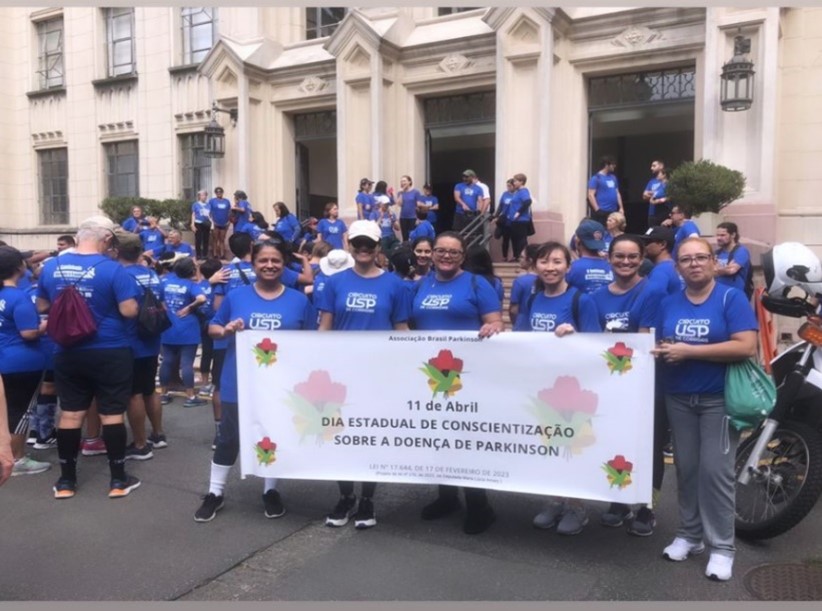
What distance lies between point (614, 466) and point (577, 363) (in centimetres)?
58

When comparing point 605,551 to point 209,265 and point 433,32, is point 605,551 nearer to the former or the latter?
point 209,265

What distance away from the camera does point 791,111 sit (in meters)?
12.4

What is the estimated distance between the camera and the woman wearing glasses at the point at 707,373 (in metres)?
3.73

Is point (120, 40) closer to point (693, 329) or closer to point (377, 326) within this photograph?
point (377, 326)

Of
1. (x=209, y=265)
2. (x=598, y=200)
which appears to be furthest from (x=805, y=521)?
(x=598, y=200)

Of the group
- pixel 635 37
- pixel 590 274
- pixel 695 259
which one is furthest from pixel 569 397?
pixel 635 37

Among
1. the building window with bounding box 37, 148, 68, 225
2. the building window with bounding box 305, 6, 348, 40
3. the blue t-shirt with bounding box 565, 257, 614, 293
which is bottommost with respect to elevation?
the blue t-shirt with bounding box 565, 257, 614, 293

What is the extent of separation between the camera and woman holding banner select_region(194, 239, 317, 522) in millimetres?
4688

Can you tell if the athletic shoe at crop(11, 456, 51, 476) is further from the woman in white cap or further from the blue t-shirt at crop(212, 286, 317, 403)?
the woman in white cap

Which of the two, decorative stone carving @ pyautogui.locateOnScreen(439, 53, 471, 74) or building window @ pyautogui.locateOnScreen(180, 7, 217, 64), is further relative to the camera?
building window @ pyautogui.locateOnScreen(180, 7, 217, 64)

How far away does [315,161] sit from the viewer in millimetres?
20031

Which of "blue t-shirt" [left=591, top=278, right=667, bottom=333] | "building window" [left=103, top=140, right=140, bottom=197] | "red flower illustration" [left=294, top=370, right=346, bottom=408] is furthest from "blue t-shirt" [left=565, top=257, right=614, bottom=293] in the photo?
"building window" [left=103, top=140, right=140, bottom=197]

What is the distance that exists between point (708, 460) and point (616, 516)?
0.90m

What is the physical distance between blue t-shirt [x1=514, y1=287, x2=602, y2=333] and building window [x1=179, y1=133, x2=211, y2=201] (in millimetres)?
16345
